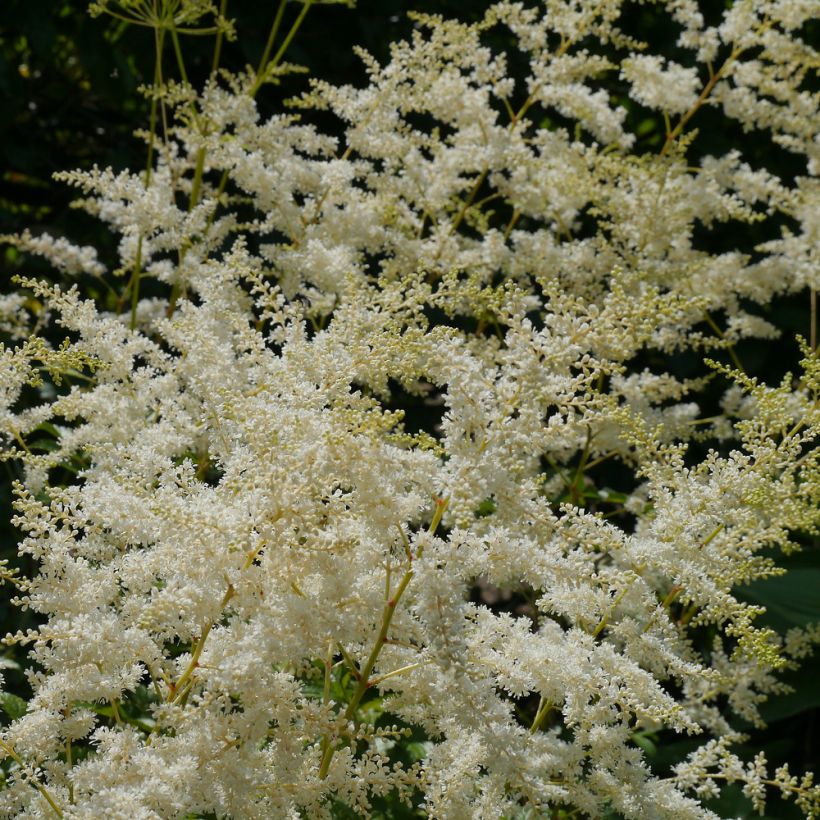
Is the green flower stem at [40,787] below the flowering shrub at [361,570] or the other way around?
below

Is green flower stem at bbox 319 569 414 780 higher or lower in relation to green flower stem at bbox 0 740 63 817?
higher

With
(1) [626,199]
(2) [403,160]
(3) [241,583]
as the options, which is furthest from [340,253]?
(3) [241,583]

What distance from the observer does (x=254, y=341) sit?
1.96 meters

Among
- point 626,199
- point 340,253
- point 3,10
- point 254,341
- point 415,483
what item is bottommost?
point 415,483

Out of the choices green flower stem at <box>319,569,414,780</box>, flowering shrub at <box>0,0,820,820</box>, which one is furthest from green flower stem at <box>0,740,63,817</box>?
green flower stem at <box>319,569,414,780</box>

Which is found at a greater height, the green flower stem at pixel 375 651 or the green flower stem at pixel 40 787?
the green flower stem at pixel 375 651

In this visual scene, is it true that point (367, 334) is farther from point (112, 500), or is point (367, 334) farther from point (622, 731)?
point (622, 731)

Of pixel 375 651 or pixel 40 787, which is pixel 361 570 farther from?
pixel 40 787

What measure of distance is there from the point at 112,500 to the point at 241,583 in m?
0.30

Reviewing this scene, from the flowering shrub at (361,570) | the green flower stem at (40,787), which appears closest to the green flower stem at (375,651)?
the flowering shrub at (361,570)

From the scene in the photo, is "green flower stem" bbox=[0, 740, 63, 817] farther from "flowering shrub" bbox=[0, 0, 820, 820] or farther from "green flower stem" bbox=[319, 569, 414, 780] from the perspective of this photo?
"green flower stem" bbox=[319, 569, 414, 780]

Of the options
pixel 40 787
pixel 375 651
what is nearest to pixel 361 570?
pixel 375 651

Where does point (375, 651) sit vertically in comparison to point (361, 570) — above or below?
below

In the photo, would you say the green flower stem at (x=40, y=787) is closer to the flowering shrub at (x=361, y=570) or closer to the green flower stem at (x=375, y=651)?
the flowering shrub at (x=361, y=570)
